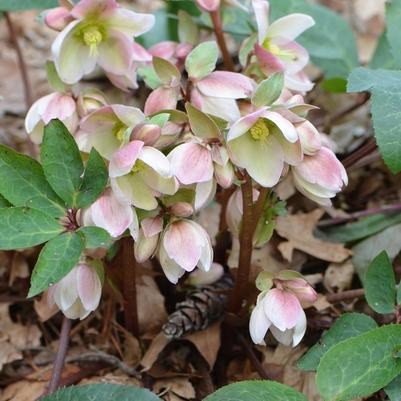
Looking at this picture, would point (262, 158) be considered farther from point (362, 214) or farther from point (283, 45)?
point (362, 214)

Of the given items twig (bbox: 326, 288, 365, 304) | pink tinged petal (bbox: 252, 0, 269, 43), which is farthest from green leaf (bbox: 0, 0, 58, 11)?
twig (bbox: 326, 288, 365, 304)

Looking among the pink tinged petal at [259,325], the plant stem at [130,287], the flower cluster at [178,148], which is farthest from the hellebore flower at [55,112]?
the pink tinged petal at [259,325]

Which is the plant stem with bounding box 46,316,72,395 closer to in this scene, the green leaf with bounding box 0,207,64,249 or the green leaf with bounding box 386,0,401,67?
the green leaf with bounding box 0,207,64,249

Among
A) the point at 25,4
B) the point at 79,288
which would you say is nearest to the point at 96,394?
the point at 79,288

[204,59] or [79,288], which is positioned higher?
[204,59]

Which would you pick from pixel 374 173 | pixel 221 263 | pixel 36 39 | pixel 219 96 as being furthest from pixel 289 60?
pixel 36 39
